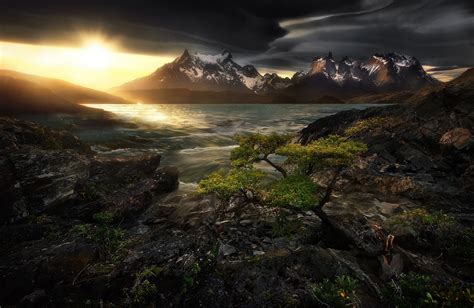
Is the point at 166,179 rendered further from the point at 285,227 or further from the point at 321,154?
the point at 321,154

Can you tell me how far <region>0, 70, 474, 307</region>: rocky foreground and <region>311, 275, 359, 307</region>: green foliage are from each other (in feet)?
0.13

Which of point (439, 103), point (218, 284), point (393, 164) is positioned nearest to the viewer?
point (218, 284)

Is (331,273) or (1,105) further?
(1,105)

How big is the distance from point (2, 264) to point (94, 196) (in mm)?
8016

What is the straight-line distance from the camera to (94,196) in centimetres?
1906

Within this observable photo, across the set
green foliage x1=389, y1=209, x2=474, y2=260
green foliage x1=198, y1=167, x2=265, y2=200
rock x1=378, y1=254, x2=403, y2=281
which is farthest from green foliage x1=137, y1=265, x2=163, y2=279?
green foliage x1=389, y1=209, x2=474, y2=260

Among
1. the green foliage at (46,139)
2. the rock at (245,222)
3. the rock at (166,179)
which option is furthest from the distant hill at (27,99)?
the rock at (245,222)

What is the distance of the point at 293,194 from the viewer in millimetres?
11836

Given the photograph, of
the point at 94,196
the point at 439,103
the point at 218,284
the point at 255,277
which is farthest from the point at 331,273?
the point at 439,103

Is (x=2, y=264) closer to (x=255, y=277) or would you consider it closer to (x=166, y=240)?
(x=166, y=240)

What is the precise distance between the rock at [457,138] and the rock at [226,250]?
2586 centimetres

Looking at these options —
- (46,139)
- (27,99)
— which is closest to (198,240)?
(46,139)

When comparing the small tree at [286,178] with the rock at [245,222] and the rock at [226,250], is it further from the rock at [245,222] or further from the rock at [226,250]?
the rock at [245,222]

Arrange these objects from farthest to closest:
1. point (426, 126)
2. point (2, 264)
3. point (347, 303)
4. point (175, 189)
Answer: point (426, 126)
point (175, 189)
point (2, 264)
point (347, 303)
